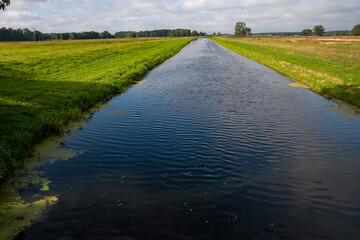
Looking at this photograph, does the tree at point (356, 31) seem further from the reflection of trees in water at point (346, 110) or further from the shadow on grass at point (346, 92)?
the reflection of trees in water at point (346, 110)

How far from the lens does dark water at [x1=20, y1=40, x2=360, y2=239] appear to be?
611cm

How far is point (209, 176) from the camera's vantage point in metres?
8.18

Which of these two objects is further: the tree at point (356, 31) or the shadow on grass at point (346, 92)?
the tree at point (356, 31)

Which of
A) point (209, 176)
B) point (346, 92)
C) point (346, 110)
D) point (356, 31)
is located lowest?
point (209, 176)

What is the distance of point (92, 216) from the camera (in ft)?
21.3

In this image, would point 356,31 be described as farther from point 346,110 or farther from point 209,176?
point 209,176

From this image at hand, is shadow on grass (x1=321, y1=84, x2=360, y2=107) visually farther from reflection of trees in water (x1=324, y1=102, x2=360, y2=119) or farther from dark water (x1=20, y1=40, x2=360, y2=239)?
dark water (x1=20, y1=40, x2=360, y2=239)

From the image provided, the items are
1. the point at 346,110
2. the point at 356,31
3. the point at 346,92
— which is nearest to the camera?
the point at 346,110

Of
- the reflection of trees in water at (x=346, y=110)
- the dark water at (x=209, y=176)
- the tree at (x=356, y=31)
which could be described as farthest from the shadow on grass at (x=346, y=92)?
the tree at (x=356, y=31)

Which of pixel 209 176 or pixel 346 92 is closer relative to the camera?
pixel 209 176

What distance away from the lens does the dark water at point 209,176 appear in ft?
20.0

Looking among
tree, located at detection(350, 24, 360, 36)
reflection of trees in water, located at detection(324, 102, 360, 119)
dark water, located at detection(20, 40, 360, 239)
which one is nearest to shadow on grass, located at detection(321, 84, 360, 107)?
reflection of trees in water, located at detection(324, 102, 360, 119)

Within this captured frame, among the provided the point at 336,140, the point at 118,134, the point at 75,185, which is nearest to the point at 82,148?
the point at 118,134

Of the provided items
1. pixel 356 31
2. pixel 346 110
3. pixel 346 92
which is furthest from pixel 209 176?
pixel 356 31
